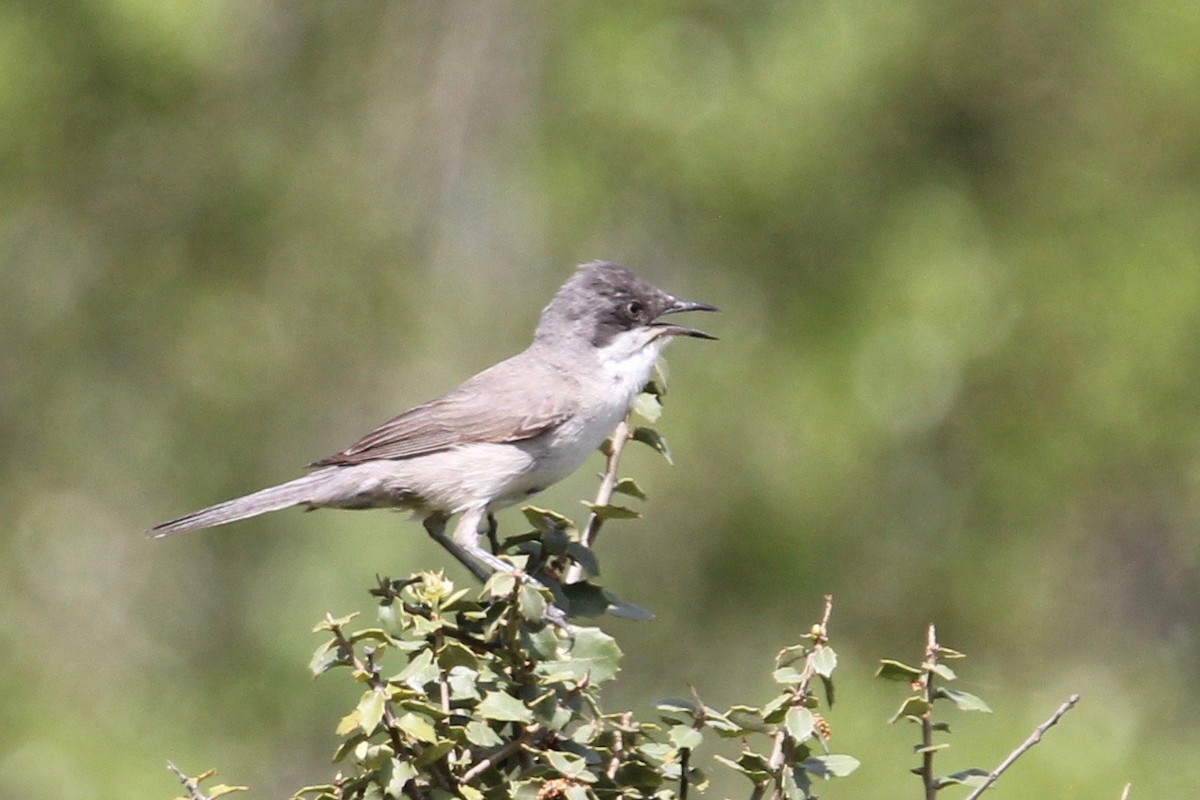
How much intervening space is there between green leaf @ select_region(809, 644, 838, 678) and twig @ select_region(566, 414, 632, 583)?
2.09 feet

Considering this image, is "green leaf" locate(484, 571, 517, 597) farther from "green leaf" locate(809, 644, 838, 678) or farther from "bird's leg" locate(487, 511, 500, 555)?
"bird's leg" locate(487, 511, 500, 555)

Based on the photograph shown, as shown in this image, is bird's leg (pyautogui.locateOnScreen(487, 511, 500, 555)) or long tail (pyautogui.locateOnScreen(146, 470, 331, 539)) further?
long tail (pyautogui.locateOnScreen(146, 470, 331, 539))

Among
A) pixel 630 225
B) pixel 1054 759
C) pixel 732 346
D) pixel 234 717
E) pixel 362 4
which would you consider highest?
pixel 362 4

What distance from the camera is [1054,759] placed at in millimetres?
7766

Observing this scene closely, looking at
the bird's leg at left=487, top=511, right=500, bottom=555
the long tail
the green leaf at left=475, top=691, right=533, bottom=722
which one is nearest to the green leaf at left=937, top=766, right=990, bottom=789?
the green leaf at left=475, top=691, right=533, bottom=722

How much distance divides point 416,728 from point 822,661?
2.02 feet

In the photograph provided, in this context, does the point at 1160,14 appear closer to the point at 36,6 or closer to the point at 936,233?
the point at 936,233

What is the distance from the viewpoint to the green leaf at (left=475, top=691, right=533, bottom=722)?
8.05 feet

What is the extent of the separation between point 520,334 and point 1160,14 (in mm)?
3926

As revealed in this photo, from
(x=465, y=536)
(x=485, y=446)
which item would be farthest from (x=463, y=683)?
(x=485, y=446)

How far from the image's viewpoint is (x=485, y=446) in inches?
186

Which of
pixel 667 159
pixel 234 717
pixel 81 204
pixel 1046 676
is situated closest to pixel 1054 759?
pixel 1046 676

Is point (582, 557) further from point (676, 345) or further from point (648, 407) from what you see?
point (676, 345)

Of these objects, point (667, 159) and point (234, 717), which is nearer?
point (667, 159)
